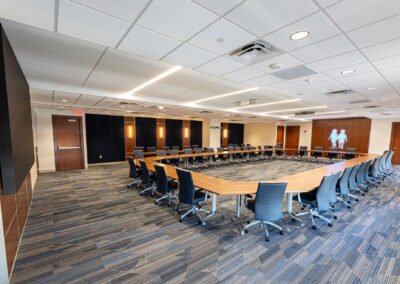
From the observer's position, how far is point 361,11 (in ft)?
5.40

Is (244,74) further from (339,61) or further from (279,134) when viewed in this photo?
(279,134)

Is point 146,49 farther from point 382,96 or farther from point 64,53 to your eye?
point 382,96

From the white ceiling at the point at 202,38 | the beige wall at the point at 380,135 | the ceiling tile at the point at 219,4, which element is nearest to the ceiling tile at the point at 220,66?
the white ceiling at the point at 202,38

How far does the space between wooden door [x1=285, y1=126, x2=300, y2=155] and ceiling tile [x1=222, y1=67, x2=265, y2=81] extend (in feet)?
44.9

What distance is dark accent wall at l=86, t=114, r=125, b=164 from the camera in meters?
9.77

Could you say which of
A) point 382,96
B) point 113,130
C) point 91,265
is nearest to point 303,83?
point 382,96

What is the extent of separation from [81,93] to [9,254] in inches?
157

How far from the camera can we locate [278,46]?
2338 mm

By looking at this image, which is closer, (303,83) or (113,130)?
(303,83)

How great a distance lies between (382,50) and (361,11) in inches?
49.7

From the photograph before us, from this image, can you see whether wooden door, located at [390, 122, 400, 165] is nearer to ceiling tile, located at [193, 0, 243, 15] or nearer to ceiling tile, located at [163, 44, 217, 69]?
ceiling tile, located at [163, 44, 217, 69]

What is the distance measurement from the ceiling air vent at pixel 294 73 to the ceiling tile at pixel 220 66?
36.2 inches

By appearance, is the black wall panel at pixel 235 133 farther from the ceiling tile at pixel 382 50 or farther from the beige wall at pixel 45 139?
the ceiling tile at pixel 382 50

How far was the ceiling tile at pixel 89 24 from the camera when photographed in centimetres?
166
